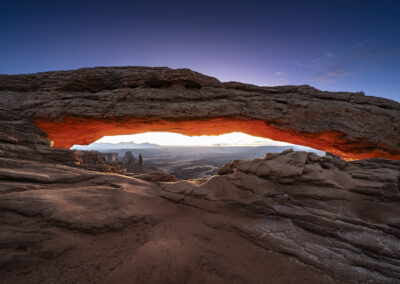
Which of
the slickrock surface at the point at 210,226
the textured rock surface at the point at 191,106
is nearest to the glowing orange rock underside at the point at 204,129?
the textured rock surface at the point at 191,106

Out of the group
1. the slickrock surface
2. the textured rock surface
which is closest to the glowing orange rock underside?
the textured rock surface

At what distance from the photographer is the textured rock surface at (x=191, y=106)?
8.71m

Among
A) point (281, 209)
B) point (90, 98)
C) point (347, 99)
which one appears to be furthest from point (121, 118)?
point (347, 99)

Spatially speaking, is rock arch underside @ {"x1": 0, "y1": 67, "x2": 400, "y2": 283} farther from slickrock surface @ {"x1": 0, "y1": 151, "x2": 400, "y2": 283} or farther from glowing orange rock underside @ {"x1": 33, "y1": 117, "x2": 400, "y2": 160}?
glowing orange rock underside @ {"x1": 33, "y1": 117, "x2": 400, "y2": 160}

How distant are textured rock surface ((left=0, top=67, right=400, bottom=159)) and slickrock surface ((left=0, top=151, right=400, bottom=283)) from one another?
3740mm

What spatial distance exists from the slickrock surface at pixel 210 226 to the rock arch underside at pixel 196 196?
28 mm

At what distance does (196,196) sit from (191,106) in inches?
219

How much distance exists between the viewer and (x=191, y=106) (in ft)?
29.6

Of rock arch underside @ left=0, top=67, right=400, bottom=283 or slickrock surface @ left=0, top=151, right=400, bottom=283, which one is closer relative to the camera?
slickrock surface @ left=0, top=151, right=400, bottom=283

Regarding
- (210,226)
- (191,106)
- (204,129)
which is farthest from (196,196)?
(204,129)

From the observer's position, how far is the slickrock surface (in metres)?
2.92

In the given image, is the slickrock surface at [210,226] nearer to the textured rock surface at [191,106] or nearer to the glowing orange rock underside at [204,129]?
the textured rock surface at [191,106]

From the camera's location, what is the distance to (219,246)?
381 cm

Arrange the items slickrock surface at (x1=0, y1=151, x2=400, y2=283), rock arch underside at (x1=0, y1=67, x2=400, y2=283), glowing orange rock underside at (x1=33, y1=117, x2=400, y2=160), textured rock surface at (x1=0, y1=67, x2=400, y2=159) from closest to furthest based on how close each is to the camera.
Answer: slickrock surface at (x1=0, y1=151, x2=400, y2=283) < rock arch underside at (x1=0, y1=67, x2=400, y2=283) < textured rock surface at (x1=0, y1=67, x2=400, y2=159) < glowing orange rock underside at (x1=33, y1=117, x2=400, y2=160)
